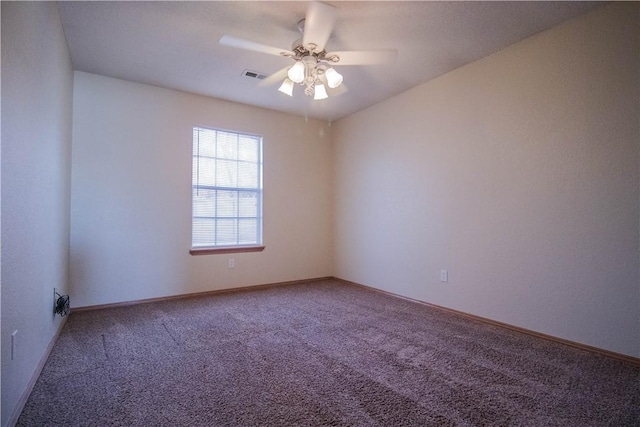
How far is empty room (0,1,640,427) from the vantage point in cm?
171

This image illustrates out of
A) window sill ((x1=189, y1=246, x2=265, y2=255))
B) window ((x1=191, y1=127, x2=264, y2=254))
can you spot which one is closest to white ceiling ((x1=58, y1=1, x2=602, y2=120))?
window ((x1=191, y1=127, x2=264, y2=254))

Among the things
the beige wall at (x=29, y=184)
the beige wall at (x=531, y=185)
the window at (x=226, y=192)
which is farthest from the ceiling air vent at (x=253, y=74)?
the beige wall at (x=531, y=185)

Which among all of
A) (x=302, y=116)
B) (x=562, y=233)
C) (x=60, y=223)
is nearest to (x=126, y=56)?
(x=60, y=223)

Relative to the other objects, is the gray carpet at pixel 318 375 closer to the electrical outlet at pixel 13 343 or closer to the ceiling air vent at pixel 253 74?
the electrical outlet at pixel 13 343

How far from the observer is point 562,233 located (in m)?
2.50

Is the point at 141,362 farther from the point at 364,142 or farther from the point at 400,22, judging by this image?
the point at 364,142

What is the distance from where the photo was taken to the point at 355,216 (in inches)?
181

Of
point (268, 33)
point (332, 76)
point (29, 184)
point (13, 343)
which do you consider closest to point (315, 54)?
point (332, 76)

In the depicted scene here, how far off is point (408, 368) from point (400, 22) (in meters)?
2.45

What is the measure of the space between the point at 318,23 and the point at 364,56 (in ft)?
1.53

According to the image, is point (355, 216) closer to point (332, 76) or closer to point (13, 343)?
point (332, 76)

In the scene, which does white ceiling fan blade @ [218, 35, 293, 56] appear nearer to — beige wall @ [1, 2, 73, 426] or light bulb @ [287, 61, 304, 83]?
light bulb @ [287, 61, 304, 83]

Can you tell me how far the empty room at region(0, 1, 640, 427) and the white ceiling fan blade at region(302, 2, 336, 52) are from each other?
0.02 m

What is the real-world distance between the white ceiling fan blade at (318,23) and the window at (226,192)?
222cm
